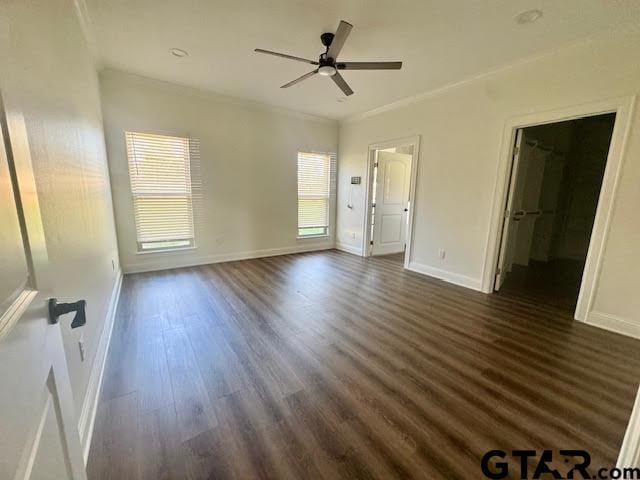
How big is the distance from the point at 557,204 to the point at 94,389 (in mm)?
7174

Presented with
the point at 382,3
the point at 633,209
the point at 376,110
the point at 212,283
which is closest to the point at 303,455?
the point at 212,283

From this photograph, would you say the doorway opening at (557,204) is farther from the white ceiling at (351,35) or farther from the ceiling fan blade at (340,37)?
the ceiling fan blade at (340,37)

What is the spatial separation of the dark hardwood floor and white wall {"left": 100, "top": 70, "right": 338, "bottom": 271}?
4.94 ft

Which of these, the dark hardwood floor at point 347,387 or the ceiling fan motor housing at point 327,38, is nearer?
the dark hardwood floor at point 347,387

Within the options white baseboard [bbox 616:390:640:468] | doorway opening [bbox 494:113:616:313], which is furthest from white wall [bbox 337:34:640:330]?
white baseboard [bbox 616:390:640:468]

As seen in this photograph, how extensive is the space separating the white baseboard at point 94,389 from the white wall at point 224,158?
1.99 metres

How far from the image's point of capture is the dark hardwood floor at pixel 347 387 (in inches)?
51.1

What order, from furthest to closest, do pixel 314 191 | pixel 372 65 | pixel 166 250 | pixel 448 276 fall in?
pixel 314 191 < pixel 166 250 < pixel 448 276 < pixel 372 65

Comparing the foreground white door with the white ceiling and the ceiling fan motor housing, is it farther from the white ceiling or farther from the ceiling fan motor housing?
the ceiling fan motor housing

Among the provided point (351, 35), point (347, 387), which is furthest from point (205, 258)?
point (351, 35)

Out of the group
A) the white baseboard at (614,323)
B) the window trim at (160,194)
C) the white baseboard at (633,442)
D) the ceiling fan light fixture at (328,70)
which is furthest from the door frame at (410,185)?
the white baseboard at (633,442)

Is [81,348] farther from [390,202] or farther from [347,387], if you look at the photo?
[390,202]

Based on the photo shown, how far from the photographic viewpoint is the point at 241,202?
461 cm

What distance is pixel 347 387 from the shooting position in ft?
5.73
